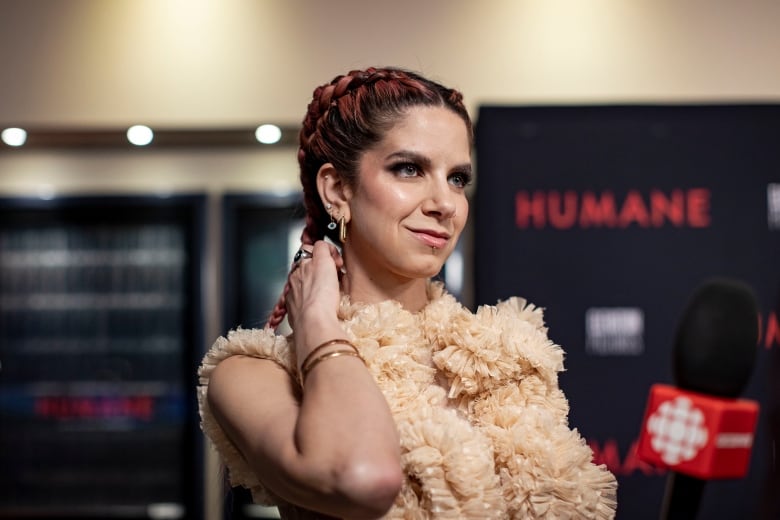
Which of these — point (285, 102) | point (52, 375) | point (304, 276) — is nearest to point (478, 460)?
point (304, 276)

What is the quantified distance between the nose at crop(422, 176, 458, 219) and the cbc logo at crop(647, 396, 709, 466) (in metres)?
0.90

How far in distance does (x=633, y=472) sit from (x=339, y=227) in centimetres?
173

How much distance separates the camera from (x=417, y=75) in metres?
1.76

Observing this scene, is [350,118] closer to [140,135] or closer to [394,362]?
[394,362]

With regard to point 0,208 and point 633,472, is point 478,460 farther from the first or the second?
point 0,208

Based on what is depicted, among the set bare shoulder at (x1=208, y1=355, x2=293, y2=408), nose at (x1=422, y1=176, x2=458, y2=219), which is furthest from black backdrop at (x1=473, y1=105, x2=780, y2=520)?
bare shoulder at (x1=208, y1=355, x2=293, y2=408)

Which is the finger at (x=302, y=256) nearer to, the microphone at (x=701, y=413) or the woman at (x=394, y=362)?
the woman at (x=394, y=362)

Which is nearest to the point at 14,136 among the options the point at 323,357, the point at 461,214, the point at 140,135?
the point at 140,135

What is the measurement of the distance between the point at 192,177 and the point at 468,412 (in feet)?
9.00

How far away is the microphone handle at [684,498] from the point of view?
68 centimetres

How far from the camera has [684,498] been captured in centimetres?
69

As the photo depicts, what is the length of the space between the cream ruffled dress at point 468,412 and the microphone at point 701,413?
0.74 metres

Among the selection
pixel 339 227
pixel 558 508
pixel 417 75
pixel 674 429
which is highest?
pixel 417 75

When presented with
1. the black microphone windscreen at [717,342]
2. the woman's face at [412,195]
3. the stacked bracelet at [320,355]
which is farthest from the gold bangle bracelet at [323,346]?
the black microphone windscreen at [717,342]
